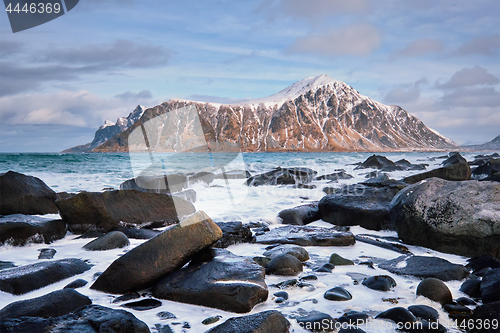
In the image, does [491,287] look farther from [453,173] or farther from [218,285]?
[453,173]

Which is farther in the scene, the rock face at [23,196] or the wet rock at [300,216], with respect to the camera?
the wet rock at [300,216]

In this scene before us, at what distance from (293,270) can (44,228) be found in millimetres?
3884

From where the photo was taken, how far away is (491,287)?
8.99ft

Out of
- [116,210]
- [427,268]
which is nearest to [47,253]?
[116,210]

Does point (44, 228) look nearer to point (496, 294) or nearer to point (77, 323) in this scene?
point (77, 323)

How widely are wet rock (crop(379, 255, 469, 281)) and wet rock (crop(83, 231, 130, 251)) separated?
3.47 m

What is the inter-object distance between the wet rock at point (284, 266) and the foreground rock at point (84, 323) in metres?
1.58

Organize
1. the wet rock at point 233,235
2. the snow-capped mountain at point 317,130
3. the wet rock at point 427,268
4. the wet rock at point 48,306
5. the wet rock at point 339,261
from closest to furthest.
A: the wet rock at point 48,306 → the wet rock at point 427,268 → the wet rock at point 339,261 → the wet rock at point 233,235 → the snow-capped mountain at point 317,130

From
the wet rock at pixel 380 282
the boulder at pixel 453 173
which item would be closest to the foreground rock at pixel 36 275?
the wet rock at pixel 380 282

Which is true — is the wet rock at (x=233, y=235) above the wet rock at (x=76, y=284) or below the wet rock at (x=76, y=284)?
below

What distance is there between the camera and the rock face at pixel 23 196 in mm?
5816

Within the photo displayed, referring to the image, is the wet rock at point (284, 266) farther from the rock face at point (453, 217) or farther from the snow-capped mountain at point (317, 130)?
the snow-capped mountain at point (317, 130)

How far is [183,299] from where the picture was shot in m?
2.81

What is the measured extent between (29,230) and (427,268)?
5.32 m
